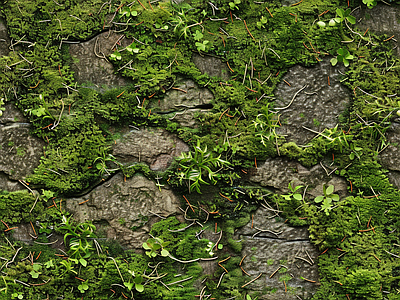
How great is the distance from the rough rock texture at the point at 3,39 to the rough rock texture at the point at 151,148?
1041mm

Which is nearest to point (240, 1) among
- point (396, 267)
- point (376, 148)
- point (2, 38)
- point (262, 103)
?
point (262, 103)

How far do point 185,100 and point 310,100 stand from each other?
0.89 m

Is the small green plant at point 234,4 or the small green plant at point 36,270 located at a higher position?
the small green plant at point 234,4

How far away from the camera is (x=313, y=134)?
2.10 meters

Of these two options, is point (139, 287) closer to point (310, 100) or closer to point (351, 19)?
point (310, 100)

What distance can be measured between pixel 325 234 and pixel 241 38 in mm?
1484

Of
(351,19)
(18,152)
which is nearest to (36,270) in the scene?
(18,152)

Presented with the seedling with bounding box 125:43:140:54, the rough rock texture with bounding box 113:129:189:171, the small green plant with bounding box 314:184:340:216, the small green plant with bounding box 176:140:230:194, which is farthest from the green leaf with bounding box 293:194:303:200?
the seedling with bounding box 125:43:140:54

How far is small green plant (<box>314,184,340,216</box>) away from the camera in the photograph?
2027 millimetres

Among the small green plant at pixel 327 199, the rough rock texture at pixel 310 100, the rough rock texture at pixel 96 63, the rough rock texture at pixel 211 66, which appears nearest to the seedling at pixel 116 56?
the rough rock texture at pixel 96 63

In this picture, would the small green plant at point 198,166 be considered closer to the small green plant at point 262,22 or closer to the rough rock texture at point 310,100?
the rough rock texture at point 310,100

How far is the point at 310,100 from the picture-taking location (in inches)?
83.5

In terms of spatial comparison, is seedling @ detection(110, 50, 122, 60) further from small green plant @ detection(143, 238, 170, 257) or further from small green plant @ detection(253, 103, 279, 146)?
small green plant @ detection(143, 238, 170, 257)

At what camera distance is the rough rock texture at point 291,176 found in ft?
6.83
